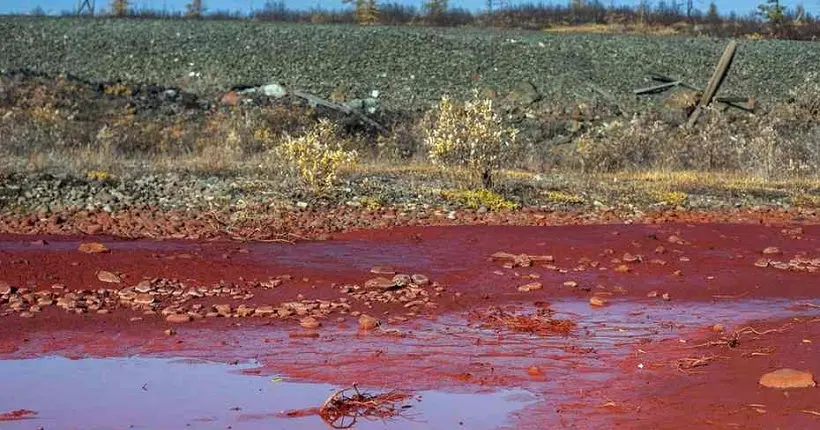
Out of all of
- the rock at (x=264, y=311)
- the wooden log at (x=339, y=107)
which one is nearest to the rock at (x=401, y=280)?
the rock at (x=264, y=311)

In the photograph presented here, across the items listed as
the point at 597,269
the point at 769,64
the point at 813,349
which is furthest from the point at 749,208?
the point at 769,64

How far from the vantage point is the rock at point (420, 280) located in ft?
33.3

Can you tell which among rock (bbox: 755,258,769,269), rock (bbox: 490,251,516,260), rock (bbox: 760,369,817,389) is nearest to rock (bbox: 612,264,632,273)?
rock (bbox: 490,251,516,260)

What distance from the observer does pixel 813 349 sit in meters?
7.66

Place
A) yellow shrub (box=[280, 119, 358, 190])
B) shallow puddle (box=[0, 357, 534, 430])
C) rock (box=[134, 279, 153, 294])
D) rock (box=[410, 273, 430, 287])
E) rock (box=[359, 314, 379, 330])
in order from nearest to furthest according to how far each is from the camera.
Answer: shallow puddle (box=[0, 357, 534, 430]) → rock (box=[359, 314, 379, 330]) → rock (box=[134, 279, 153, 294]) → rock (box=[410, 273, 430, 287]) → yellow shrub (box=[280, 119, 358, 190])

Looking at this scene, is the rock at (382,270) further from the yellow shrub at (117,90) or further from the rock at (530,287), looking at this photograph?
the yellow shrub at (117,90)

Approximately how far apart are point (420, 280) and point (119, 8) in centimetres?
3311

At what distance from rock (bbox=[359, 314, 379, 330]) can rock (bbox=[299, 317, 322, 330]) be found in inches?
12.0

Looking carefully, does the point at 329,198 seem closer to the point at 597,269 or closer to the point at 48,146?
the point at 597,269

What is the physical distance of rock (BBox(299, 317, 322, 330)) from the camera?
27.8ft

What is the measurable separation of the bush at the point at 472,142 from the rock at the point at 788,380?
31.4 feet

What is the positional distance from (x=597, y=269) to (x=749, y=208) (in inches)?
216

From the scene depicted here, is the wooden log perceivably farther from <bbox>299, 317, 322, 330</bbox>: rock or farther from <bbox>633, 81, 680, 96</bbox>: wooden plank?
<bbox>299, 317, 322, 330</bbox>: rock

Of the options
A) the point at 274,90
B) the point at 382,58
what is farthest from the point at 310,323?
the point at 382,58
